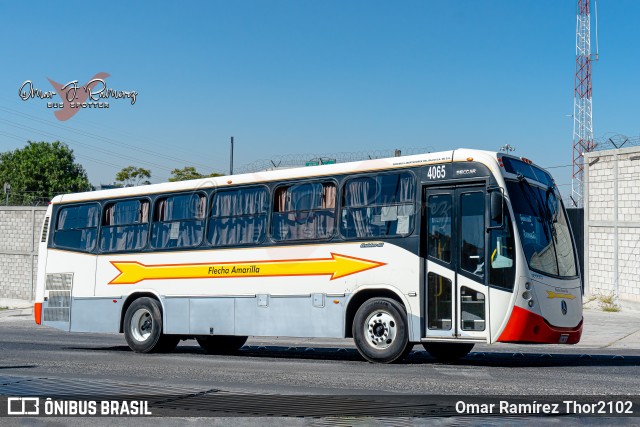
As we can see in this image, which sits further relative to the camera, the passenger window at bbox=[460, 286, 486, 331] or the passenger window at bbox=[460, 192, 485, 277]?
the passenger window at bbox=[460, 192, 485, 277]

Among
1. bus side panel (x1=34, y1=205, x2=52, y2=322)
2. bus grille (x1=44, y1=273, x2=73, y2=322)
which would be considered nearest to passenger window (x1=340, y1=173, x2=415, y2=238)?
bus grille (x1=44, y1=273, x2=73, y2=322)

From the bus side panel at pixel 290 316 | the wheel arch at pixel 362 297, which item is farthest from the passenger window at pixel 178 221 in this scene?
the wheel arch at pixel 362 297

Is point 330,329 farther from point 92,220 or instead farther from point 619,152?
point 619,152

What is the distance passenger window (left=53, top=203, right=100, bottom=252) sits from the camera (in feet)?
62.4

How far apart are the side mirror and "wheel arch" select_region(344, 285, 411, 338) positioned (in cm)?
196

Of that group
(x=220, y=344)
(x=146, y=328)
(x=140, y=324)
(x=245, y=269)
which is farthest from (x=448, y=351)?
(x=140, y=324)

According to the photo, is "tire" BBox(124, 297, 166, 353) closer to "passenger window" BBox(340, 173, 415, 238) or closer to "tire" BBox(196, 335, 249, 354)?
"tire" BBox(196, 335, 249, 354)

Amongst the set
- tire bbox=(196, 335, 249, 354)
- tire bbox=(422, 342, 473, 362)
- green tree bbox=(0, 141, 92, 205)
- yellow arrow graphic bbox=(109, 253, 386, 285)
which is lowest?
tire bbox=(196, 335, 249, 354)

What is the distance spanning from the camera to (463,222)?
13.1 m

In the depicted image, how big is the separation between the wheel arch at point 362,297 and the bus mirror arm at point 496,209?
1.95m

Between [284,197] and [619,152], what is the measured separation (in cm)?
1555

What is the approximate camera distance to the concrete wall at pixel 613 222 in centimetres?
2620

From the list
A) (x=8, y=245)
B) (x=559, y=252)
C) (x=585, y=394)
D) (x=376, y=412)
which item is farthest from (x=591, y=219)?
(x=8, y=245)

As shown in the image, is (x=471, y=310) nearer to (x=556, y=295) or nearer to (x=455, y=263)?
(x=455, y=263)
